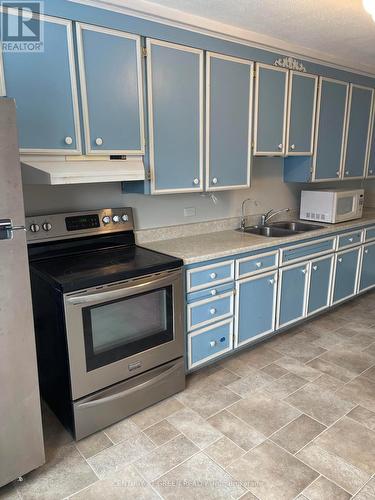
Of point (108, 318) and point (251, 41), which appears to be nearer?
point (108, 318)

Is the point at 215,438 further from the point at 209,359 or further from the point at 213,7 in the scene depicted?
the point at 213,7

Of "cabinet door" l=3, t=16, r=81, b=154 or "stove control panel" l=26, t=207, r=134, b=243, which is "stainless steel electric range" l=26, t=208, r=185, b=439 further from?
"cabinet door" l=3, t=16, r=81, b=154

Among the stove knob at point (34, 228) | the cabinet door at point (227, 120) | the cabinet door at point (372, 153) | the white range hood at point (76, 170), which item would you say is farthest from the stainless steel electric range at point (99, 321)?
the cabinet door at point (372, 153)

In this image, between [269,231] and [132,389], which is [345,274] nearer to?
[269,231]

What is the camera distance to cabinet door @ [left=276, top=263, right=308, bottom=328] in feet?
10.0

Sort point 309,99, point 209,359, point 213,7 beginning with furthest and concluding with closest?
1. point 309,99
2. point 209,359
3. point 213,7

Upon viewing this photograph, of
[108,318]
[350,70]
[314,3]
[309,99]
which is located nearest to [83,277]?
[108,318]

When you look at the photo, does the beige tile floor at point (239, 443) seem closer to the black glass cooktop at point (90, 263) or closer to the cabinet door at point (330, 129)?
the black glass cooktop at point (90, 263)

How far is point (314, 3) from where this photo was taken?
7.13 ft

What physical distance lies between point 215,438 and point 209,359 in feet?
2.05

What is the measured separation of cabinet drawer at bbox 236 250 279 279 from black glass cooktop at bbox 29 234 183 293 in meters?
0.58

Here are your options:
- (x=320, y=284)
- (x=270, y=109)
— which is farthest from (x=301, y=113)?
(x=320, y=284)

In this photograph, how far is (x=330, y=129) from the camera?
11.7 feet

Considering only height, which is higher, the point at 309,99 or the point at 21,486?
the point at 309,99
